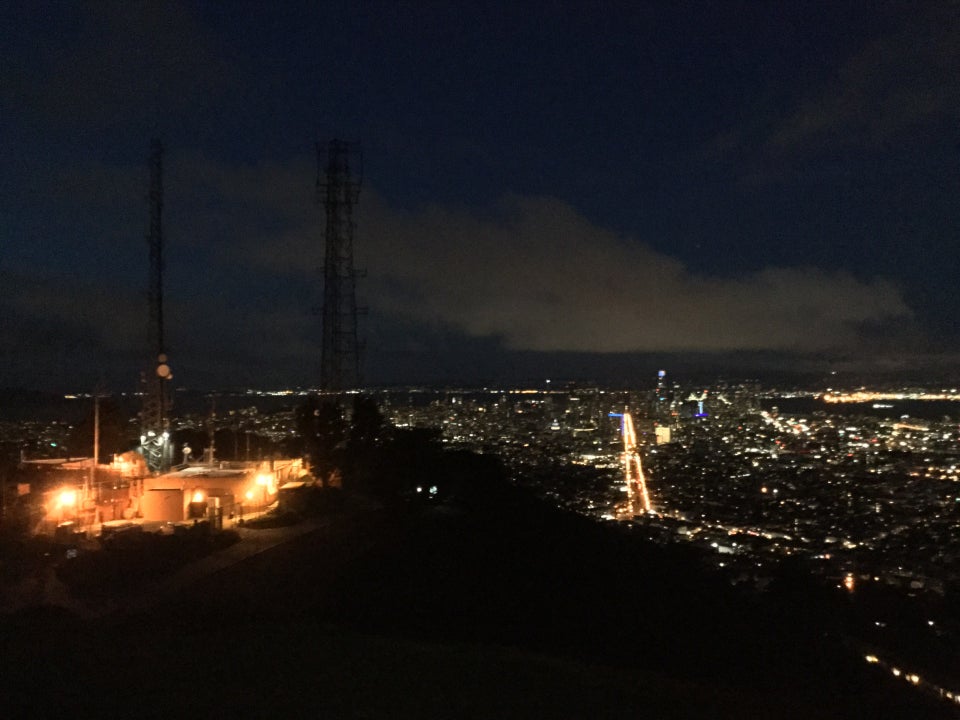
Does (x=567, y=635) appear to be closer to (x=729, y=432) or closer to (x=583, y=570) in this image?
(x=583, y=570)

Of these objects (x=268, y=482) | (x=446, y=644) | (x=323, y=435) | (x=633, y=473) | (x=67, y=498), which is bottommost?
(x=633, y=473)

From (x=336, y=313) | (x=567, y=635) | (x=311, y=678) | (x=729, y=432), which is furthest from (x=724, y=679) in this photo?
(x=729, y=432)

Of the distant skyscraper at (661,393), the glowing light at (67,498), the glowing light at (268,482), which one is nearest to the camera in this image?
the glowing light at (67,498)

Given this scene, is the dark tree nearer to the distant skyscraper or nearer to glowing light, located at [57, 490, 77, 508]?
glowing light, located at [57, 490, 77, 508]

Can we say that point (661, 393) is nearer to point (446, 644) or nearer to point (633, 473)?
point (633, 473)

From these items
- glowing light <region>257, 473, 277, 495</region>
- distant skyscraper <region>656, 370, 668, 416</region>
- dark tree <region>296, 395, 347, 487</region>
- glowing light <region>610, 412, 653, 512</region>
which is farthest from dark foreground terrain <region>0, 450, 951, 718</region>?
distant skyscraper <region>656, 370, 668, 416</region>

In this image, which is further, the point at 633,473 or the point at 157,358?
the point at 633,473

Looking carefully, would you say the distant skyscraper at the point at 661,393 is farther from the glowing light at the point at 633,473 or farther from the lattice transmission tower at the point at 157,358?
the lattice transmission tower at the point at 157,358

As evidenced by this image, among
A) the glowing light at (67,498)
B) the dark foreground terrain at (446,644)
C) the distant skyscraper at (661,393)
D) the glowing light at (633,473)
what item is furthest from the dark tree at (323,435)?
the distant skyscraper at (661,393)

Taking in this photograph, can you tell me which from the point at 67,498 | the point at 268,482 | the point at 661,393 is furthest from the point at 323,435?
the point at 661,393

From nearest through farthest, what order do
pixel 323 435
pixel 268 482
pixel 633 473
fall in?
pixel 268 482 → pixel 323 435 → pixel 633 473

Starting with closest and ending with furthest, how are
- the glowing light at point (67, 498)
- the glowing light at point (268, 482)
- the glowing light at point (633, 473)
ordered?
the glowing light at point (67, 498) < the glowing light at point (268, 482) < the glowing light at point (633, 473)
